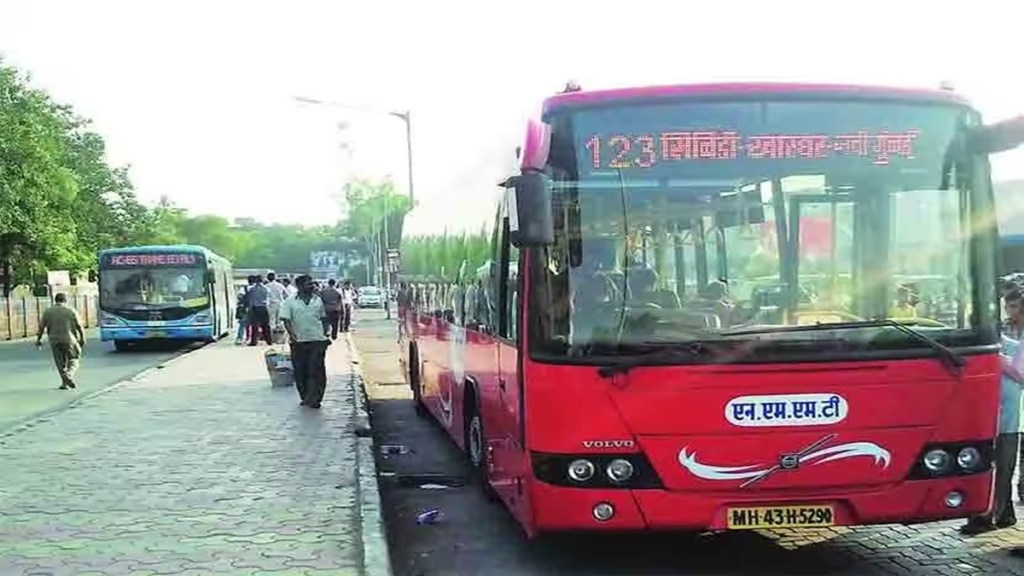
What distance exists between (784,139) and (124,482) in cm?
578

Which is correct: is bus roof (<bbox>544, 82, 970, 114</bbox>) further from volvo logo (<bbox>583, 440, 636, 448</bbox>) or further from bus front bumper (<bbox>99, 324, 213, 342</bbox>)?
bus front bumper (<bbox>99, 324, 213, 342</bbox>)

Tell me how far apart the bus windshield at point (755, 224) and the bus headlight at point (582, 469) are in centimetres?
60

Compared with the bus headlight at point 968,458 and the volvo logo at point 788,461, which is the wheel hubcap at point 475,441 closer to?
the volvo logo at point 788,461

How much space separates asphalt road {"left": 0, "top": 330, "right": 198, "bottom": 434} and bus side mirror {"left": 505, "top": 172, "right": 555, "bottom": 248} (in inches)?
382

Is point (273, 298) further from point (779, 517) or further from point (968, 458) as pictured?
point (968, 458)

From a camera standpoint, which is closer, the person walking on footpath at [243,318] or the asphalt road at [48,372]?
the asphalt road at [48,372]

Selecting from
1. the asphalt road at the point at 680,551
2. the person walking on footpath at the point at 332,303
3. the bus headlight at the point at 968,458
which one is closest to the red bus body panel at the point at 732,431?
the bus headlight at the point at 968,458

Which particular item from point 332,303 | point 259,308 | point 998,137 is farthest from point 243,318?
point 998,137

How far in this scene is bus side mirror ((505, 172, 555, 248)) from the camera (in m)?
5.82

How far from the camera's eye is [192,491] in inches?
344

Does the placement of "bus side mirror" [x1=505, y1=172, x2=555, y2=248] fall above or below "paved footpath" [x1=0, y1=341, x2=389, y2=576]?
above

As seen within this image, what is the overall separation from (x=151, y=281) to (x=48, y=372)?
267 inches

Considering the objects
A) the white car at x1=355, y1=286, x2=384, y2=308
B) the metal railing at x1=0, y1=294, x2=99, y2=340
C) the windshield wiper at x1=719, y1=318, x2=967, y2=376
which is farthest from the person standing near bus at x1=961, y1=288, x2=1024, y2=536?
the white car at x1=355, y1=286, x2=384, y2=308

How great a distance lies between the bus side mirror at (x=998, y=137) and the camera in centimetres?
616
